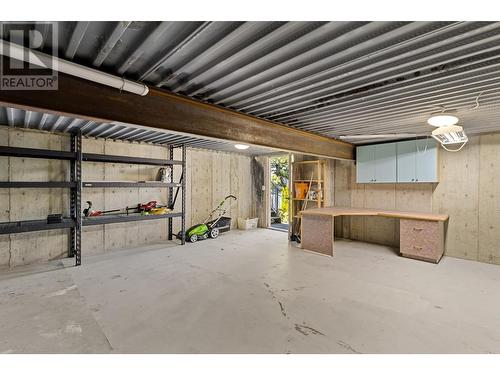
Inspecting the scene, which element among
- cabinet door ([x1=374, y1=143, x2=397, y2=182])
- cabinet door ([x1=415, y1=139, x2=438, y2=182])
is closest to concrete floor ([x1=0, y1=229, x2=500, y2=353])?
cabinet door ([x1=415, y1=139, x2=438, y2=182])

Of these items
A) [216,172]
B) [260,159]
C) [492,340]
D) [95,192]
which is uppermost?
[260,159]

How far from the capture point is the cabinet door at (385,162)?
4738 mm

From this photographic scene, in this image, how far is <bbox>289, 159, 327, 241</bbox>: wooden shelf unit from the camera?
5.45 m

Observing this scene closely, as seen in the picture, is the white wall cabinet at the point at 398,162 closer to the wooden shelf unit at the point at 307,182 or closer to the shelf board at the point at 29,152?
the wooden shelf unit at the point at 307,182

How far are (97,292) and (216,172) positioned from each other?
4.11m

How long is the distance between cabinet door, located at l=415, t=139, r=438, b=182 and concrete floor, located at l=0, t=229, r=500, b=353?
1.47 m

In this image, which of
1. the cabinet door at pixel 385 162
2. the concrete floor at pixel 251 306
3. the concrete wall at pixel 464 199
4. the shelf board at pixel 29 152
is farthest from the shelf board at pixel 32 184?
the concrete wall at pixel 464 199

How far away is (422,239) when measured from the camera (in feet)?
13.1

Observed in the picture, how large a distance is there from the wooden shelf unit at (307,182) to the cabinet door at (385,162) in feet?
3.51

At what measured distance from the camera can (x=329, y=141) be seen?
4551 millimetres

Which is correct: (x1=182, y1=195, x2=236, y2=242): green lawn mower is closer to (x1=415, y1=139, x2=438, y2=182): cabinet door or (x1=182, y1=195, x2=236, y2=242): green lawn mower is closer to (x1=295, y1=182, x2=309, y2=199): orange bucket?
(x1=295, y1=182, x2=309, y2=199): orange bucket

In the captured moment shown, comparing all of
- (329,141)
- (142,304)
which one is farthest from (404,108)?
(142,304)

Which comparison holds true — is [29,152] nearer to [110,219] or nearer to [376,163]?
[110,219]
